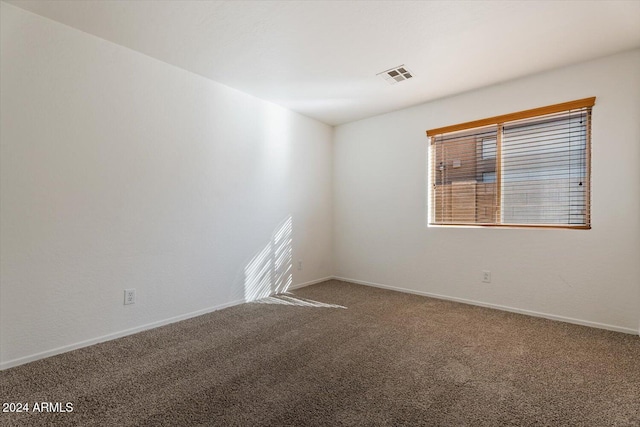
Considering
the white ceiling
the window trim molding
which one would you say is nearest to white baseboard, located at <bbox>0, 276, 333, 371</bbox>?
the white ceiling

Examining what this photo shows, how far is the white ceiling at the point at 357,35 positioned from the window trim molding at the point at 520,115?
0.38 metres

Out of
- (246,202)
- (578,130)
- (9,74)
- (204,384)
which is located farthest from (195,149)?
(578,130)

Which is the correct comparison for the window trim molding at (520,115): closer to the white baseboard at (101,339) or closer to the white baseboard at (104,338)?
the white baseboard at (104,338)

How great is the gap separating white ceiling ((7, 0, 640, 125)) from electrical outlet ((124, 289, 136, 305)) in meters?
2.09

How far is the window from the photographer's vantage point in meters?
2.86

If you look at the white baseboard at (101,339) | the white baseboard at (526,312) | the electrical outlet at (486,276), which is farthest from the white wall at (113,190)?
the electrical outlet at (486,276)

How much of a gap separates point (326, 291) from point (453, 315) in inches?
62.1

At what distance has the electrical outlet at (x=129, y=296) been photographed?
252 centimetres

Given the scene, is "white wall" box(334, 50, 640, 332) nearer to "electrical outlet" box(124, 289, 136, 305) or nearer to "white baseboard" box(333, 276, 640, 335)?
"white baseboard" box(333, 276, 640, 335)

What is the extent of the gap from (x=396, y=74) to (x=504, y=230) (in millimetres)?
1998

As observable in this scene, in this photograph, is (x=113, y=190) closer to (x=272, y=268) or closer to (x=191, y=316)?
(x=191, y=316)

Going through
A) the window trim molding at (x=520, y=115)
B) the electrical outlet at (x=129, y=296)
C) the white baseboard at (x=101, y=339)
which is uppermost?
the window trim molding at (x=520, y=115)

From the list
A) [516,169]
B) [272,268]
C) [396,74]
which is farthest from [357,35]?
[272,268]

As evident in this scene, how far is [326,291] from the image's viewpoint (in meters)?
3.95
